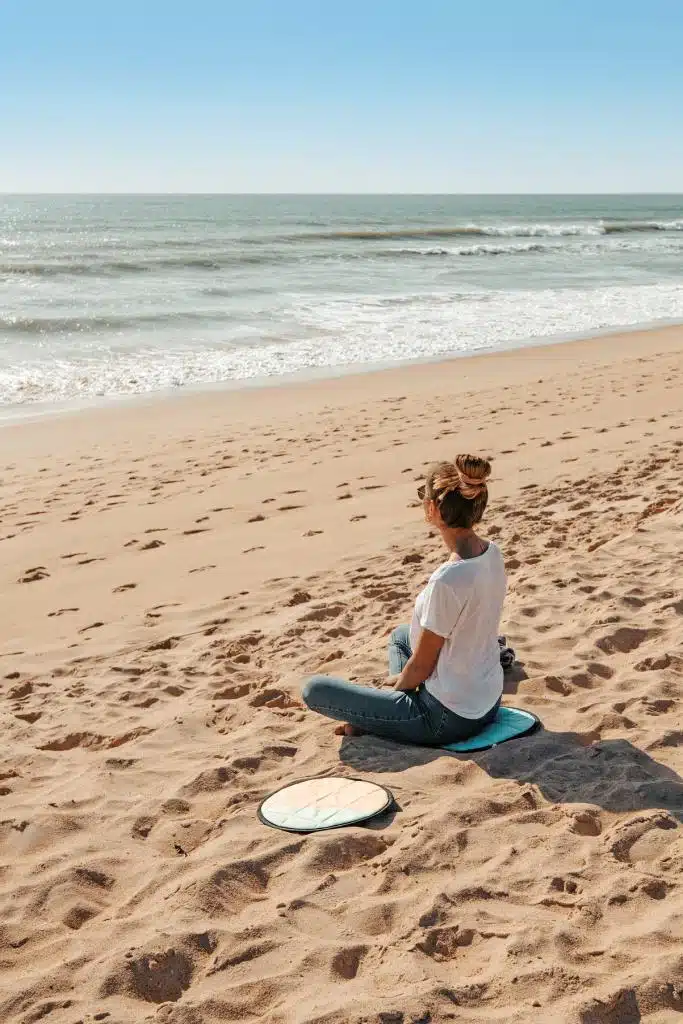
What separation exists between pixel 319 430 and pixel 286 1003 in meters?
9.06

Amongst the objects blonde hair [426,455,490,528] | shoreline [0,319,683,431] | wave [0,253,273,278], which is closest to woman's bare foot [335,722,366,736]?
blonde hair [426,455,490,528]

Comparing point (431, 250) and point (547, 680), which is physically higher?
point (431, 250)

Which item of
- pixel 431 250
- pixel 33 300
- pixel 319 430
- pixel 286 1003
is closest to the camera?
pixel 286 1003

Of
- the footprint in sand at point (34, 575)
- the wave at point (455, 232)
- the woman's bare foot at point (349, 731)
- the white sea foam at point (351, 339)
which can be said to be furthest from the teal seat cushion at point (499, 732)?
the wave at point (455, 232)

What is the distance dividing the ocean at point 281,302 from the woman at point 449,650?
36.3ft

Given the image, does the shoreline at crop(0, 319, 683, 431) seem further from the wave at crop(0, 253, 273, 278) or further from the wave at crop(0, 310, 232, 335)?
the wave at crop(0, 253, 273, 278)

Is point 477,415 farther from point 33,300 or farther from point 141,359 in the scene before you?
point 33,300

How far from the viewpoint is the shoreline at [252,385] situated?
13.6m

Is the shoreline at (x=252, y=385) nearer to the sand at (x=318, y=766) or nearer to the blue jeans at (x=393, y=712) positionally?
the sand at (x=318, y=766)

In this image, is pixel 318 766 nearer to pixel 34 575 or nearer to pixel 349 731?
pixel 349 731

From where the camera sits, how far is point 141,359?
1772 centimetres

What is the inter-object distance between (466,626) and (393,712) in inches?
20.6

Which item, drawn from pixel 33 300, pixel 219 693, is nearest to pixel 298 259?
pixel 33 300

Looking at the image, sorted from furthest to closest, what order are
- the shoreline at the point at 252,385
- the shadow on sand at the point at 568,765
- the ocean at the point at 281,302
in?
the ocean at the point at 281,302
the shoreline at the point at 252,385
the shadow on sand at the point at 568,765
